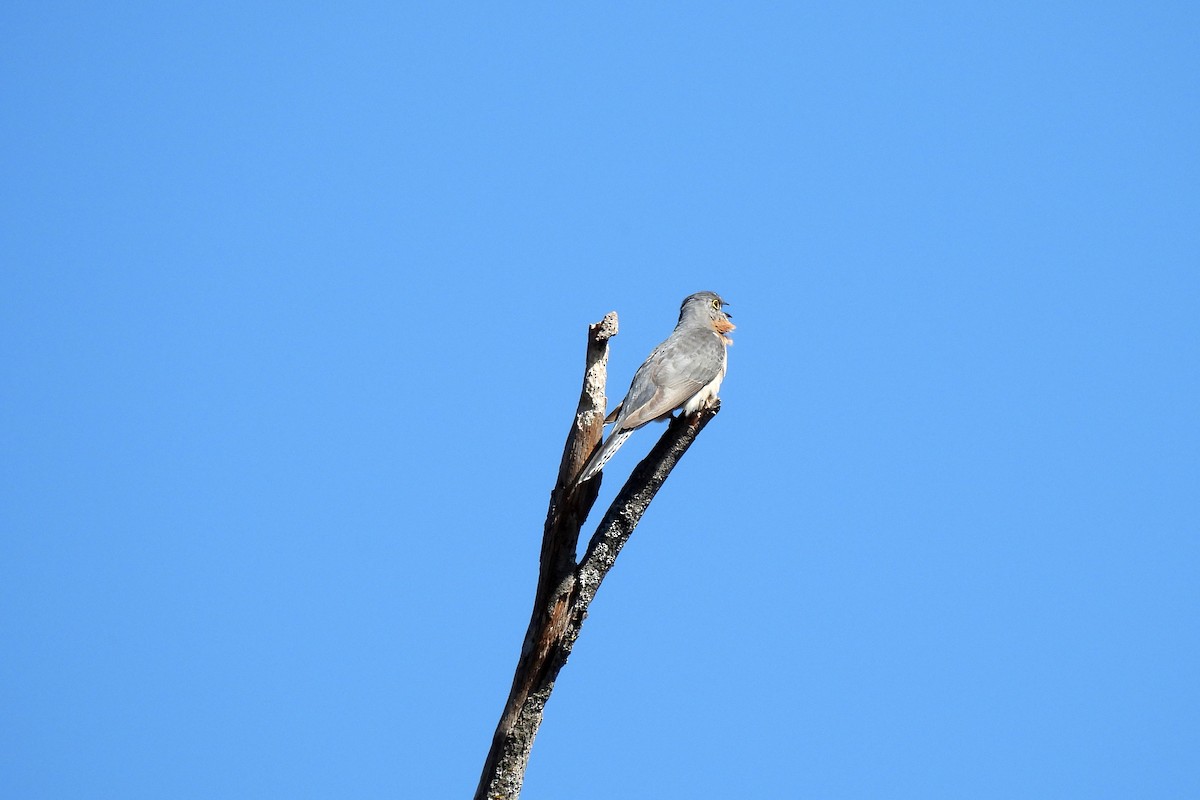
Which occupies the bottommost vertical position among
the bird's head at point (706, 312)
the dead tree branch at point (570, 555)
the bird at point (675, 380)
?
the dead tree branch at point (570, 555)

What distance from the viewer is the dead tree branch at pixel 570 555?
6855 millimetres

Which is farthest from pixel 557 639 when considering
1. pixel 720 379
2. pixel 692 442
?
pixel 720 379

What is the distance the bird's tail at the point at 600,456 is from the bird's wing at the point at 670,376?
214mm

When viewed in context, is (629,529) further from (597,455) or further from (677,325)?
(677,325)

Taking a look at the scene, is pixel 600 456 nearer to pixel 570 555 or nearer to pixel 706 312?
pixel 570 555

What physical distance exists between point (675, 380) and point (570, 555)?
2124 millimetres

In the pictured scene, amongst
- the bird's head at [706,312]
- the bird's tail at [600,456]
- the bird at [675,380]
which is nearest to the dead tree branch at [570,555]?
the bird's tail at [600,456]

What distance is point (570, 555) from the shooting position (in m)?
7.09

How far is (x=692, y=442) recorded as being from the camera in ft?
24.6

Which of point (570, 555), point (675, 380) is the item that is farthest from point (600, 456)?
point (675, 380)

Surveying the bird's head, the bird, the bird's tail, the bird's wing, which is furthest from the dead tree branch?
the bird's head

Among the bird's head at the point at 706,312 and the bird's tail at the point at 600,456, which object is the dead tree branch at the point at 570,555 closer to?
the bird's tail at the point at 600,456

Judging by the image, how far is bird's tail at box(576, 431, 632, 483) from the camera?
7160 millimetres

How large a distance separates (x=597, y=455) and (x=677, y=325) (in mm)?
3308
